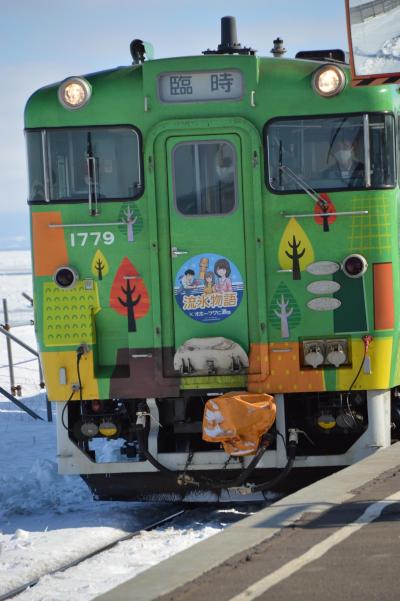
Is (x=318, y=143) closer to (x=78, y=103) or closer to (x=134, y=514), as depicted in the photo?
(x=78, y=103)

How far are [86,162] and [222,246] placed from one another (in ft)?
4.33

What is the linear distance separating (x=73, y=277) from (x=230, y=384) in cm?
155

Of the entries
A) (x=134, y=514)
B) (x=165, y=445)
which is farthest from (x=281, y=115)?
(x=134, y=514)

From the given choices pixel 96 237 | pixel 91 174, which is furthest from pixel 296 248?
pixel 91 174

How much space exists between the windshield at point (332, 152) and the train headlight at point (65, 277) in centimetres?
179

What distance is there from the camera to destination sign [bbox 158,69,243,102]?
1031 centimetres

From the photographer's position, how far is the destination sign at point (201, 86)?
10312mm

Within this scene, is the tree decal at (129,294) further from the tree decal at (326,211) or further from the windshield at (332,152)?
the tree decal at (326,211)

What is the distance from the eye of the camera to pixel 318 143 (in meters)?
10.3

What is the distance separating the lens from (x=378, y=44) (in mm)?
10547

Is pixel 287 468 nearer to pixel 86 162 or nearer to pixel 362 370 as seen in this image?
pixel 362 370

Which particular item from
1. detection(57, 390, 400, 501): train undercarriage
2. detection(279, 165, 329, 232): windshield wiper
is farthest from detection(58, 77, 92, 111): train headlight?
detection(57, 390, 400, 501): train undercarriage

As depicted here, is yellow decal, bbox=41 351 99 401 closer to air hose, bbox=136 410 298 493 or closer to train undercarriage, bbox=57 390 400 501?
train undercarriage, bbox=57 390 400 501

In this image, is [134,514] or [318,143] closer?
[318,143]
